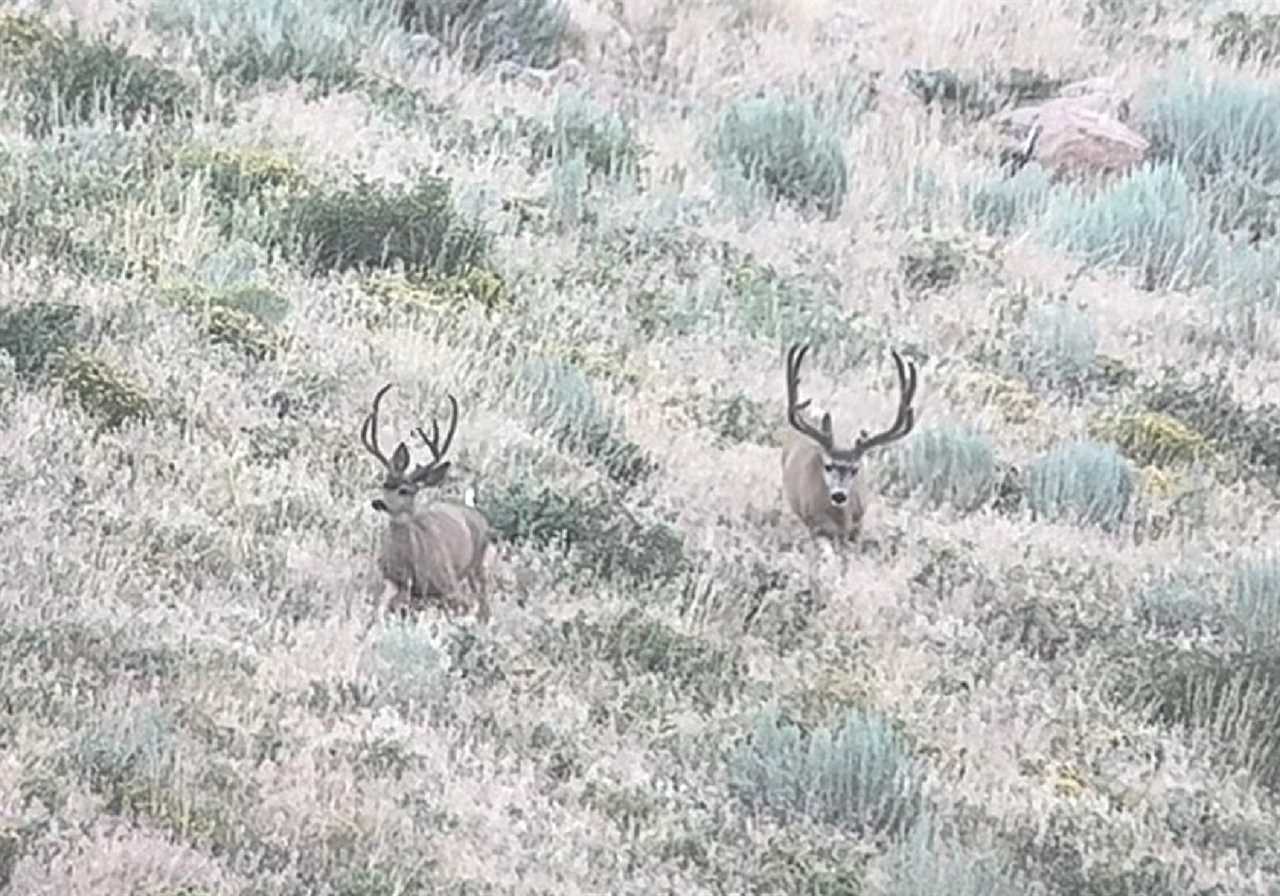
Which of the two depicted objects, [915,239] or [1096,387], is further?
[915,239]

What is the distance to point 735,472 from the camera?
1016 cm

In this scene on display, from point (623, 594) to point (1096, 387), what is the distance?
4413 millimetres

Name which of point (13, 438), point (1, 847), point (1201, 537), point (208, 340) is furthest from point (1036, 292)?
point (1, 847)

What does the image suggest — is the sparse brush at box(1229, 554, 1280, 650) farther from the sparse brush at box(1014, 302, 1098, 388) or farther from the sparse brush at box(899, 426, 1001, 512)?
the sparse brush at box(1014, 302, 1098, 388)

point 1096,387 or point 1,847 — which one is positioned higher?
point 1,847

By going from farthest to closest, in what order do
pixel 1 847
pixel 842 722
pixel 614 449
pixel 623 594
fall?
pixel 614 449, pixel 623 594, pixel 842 722, pixel 1 847

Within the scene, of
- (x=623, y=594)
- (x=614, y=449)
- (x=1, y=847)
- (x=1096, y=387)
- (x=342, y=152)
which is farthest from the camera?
(x=342, y=152)

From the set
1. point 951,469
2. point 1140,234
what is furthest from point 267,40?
point 951,469

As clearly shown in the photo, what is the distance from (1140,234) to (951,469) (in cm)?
481

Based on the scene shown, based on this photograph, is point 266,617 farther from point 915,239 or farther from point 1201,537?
point 915,239

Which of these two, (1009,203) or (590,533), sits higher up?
(590,533)

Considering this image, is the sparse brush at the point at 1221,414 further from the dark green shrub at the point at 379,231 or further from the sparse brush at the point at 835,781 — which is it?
the sparse brush at the point at 835,781

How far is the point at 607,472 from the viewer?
9.99 metres

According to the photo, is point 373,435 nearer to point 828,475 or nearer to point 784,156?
point 828,475
